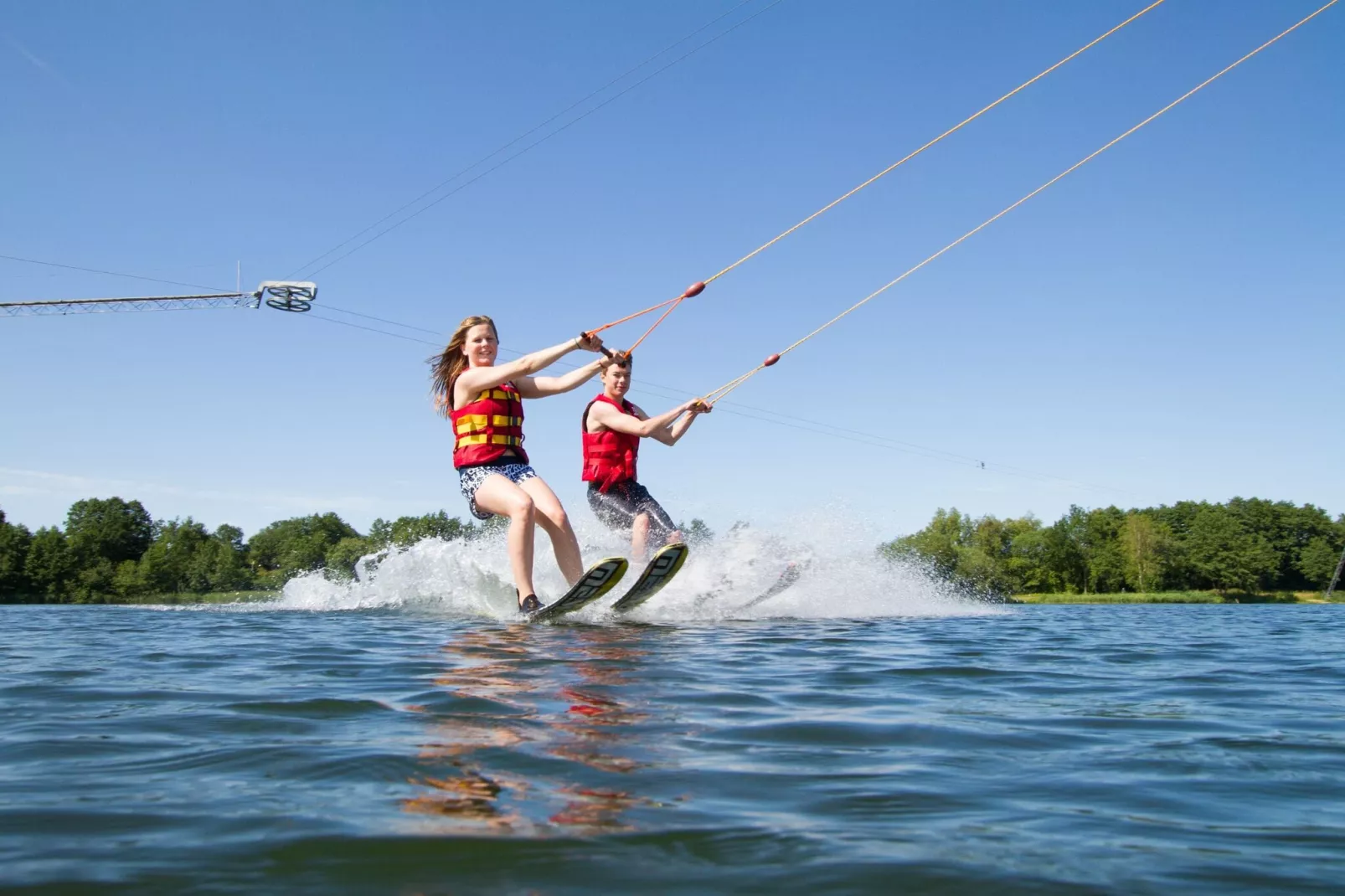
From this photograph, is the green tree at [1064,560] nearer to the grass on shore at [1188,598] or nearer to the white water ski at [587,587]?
the grass on shore at [1188,598]

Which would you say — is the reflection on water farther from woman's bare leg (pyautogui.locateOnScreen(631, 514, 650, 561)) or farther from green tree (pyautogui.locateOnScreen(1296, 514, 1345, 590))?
green tree (pyautogui.locateOnScreen(1296, 514, 1345, 590))

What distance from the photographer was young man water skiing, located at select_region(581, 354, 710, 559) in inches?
359

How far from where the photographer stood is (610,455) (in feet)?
30.9

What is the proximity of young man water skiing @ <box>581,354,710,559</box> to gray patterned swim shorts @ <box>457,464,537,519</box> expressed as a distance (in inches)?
53.2

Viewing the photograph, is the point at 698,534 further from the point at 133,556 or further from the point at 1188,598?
the point at 133,556

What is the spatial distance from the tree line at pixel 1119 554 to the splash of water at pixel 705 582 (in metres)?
66.3

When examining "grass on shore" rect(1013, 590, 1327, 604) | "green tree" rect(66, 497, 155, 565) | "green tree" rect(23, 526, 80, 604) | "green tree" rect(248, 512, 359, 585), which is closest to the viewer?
"grass on shore" rect(1013, 590, 1327, 604)

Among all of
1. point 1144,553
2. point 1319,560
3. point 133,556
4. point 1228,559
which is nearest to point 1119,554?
point 1144,553

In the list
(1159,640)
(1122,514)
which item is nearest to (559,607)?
(1159,640)

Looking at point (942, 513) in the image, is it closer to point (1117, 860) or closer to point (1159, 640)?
point (1159, 640)

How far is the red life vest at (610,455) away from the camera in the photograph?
9398 mm

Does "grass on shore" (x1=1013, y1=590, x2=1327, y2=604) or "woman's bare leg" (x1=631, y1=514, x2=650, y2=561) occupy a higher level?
"woman's bare leg" (x1=631, y1=514, x2=650, y2=561)

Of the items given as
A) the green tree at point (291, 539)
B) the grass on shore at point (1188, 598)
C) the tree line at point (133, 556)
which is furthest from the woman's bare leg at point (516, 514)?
the green tree at point (291, 539)

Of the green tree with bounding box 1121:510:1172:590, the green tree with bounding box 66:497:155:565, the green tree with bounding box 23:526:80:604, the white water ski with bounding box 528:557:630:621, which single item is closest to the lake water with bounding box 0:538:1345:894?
the white water ski with bounding box 528:557:630:621
